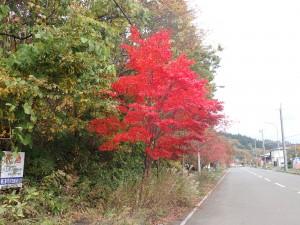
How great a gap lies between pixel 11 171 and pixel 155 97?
4.36 metres

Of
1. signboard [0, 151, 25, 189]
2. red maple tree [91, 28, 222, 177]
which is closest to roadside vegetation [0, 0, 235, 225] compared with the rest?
red maple tree [91, 28, 222, 177]

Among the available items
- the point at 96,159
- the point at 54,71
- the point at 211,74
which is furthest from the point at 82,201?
the point at 211,74

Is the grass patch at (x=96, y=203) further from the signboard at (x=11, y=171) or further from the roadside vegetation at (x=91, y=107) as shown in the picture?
the signboard at (x=11, y=171)

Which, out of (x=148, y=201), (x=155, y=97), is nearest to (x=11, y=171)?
(x=148, y=201)

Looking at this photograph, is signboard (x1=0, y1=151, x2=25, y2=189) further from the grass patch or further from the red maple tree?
the red maple tree

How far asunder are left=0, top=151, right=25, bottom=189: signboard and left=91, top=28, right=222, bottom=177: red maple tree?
273cm

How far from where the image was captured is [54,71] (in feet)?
18.5

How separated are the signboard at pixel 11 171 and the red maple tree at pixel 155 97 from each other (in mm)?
2728

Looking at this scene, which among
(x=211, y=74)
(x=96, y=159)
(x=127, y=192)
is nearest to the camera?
(x=127, y=192)

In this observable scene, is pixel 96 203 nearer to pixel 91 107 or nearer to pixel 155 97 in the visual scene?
pixel 91 107

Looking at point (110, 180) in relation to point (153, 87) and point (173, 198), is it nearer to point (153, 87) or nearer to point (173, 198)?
point (173, 198)

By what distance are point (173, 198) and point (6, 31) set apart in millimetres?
7707

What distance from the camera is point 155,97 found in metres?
9.48

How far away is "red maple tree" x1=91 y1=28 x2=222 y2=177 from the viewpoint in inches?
355
